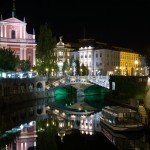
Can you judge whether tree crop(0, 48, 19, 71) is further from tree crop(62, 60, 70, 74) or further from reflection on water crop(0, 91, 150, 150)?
reflection on water crop(0, 91, 150, 150)

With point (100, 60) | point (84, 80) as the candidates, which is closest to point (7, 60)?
point (84, 80)

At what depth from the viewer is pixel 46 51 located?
69.3 metres

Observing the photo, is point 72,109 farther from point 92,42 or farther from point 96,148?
point 92,42

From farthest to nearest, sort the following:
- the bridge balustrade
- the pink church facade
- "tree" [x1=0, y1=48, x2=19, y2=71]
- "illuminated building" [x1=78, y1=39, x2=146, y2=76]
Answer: "illuminated building" [x1=78, y1=39, x2=146, y2=76], the pink church facade, the bridge balustrade, "tree" [x1=0, y1=48, x2=19, y2=71]

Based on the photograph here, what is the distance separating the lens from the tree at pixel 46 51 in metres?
69.1

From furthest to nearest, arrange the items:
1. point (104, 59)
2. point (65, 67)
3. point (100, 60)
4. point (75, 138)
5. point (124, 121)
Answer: point (100, 60) < point (104, 59) < point (65, 67) < point (124, 121) < point (75, 138)

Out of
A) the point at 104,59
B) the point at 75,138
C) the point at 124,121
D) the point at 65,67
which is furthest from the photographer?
the point at 104,59

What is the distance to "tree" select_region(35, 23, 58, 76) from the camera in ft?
227

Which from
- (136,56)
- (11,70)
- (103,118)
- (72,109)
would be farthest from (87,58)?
(103,118)

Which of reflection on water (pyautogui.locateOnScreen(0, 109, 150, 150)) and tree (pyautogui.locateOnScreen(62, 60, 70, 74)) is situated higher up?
tree (pyautogui.locateOnScreen(62, 60, 70, 74))

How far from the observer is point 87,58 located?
111 m

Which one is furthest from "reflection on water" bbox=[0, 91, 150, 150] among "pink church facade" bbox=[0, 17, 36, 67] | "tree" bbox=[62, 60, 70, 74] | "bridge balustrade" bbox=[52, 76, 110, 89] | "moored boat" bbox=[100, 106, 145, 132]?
"tree" bbox=[62, 60, 70, 74]

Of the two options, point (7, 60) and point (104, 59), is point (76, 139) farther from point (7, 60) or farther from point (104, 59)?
point (104, 59)

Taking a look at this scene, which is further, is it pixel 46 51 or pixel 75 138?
pixel 46 51
